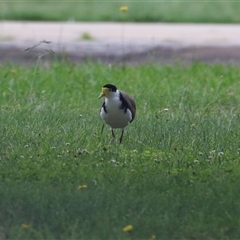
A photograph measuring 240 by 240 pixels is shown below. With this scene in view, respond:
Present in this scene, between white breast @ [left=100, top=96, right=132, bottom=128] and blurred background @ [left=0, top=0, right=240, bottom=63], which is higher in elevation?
blurred background @ [left=0, top=0, right=240, bottom=63]

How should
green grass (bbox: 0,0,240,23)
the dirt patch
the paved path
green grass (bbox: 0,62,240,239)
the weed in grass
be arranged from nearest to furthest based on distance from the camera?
1. green grass (bbox: 0,62,240,239)
2. the dirt patch
3. the paved path
4. the weed in grass
5. green grass (bbox: 0,0,240,23)

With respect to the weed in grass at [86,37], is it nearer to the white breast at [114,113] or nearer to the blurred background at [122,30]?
the blurred background at [122,30]

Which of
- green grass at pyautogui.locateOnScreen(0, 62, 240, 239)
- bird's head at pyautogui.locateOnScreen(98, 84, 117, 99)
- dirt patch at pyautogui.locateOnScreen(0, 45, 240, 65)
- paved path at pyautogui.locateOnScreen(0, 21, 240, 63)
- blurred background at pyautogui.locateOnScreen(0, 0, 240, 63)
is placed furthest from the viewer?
blurred background at pyautogui.locateOnScreen(0, 0, 240, 63)

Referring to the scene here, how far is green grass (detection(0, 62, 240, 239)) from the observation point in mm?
4574

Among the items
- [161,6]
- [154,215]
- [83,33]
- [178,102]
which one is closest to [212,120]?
[178,102]

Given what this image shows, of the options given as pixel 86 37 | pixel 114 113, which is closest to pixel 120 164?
pixel 114 113

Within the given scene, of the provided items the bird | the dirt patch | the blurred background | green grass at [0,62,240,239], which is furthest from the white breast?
the dirt patch

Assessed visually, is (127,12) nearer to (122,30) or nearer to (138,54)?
(122,30)

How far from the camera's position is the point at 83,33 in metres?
13.0

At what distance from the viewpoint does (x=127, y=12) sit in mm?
14930

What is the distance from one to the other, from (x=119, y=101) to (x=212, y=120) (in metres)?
1.42

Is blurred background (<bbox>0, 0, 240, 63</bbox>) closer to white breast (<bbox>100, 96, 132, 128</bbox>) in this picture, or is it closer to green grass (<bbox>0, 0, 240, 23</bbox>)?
green grass (<bbox>0, 0, 240, 23</bbox>)

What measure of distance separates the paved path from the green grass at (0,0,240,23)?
47cm

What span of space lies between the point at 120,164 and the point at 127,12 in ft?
→ 31.6
